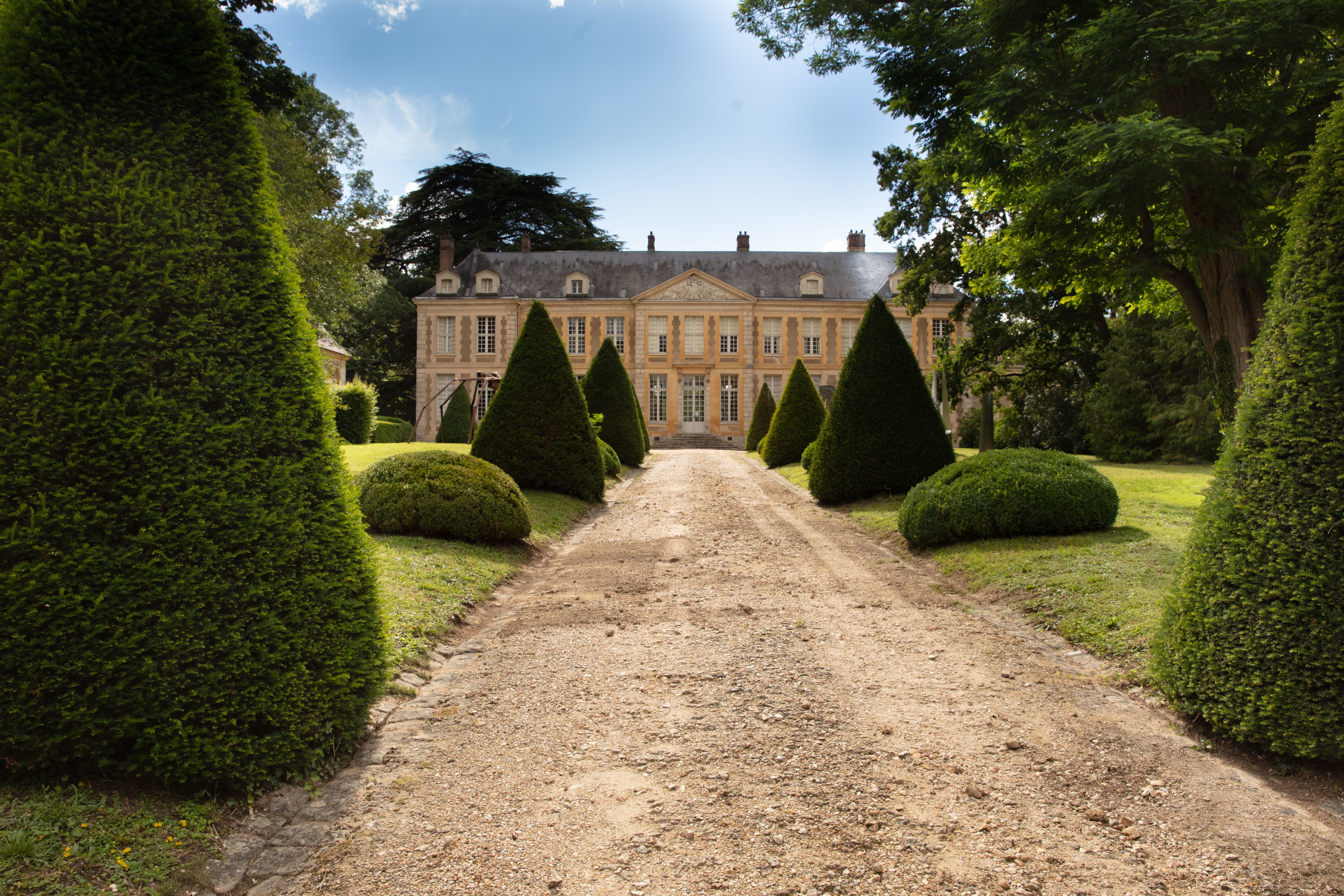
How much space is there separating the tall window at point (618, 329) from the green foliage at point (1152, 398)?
67.8 feet

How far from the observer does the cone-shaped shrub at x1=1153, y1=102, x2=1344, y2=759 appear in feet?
8.80

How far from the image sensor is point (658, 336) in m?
35.5

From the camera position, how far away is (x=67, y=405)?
2.27 m

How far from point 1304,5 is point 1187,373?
569 inches

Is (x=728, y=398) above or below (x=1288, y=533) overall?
above

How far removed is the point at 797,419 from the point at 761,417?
8260 mm

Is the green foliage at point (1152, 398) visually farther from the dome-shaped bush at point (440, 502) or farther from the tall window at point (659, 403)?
the tall window at point (659, 403)

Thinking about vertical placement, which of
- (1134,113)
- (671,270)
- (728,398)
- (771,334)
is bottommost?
(728,398)

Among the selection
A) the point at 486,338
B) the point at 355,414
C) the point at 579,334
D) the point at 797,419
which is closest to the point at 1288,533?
the point at 797,419

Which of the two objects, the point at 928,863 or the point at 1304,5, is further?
the point at 1304,5

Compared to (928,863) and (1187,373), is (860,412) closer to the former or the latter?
(928,863)

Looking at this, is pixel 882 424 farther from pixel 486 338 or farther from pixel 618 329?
pixel 486 338

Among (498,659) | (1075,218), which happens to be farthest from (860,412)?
(498,659)

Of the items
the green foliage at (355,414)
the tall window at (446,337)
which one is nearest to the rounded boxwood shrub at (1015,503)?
the green foliage at (355,414)
